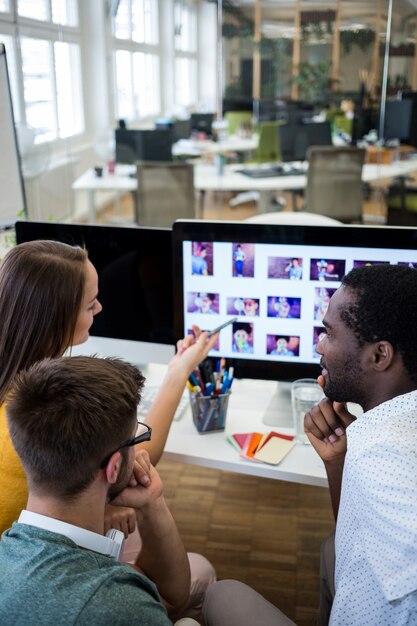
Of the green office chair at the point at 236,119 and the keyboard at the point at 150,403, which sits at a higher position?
the green office chair at the point at 236,119

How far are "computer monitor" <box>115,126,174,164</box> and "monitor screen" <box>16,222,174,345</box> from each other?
382cm

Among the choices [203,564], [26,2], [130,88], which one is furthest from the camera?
[130,88]

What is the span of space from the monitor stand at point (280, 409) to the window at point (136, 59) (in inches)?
185

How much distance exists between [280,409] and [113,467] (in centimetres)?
86

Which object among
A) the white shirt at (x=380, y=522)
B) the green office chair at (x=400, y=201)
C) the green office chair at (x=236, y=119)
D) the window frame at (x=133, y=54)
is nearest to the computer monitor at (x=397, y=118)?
the green office chair at (x=400, y=201)

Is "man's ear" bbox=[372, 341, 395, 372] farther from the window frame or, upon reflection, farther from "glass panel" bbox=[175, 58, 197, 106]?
the window frame

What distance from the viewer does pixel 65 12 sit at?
510cm

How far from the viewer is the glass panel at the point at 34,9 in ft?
14.7

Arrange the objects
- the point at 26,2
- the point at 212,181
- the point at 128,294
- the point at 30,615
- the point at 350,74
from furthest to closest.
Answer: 1. the point at 212,181
2. the point at 350,74
3. the point at 26,2
4. the point at 128,294
5. the point at 30,615

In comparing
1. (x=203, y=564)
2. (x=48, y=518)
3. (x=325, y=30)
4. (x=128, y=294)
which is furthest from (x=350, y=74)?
(x=48, y=518)

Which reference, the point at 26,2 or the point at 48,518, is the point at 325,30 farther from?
the point at 48,518

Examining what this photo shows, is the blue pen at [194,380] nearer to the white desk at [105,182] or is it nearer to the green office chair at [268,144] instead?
the white desk at [105,182]

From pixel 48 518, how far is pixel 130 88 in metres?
5.76

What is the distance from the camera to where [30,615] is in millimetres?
775
